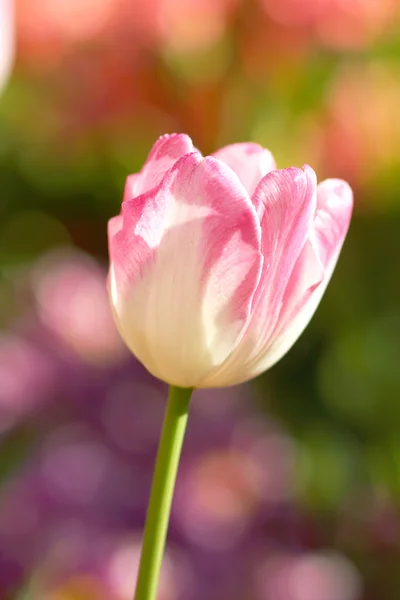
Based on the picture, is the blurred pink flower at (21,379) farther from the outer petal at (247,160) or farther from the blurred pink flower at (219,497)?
the outer petal at (247,160)

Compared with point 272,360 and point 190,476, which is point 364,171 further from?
point 272,360

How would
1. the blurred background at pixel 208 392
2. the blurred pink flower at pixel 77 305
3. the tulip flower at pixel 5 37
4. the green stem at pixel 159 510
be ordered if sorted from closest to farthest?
the green stem at pixel 159 510 < the tulip flower at pixel 5 37 < the blurred background at pixel 208 392 < the blurred pink flower at pixel 77 305

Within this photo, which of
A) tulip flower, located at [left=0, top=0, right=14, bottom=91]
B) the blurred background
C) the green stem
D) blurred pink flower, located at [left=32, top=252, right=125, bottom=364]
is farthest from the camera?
blurred pink flower, located at [left=32, top=252, right=125, bottom=364]

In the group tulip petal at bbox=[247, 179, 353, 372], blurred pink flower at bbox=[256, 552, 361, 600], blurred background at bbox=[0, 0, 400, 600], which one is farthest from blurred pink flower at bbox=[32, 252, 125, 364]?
tulip petal at bbox=[247, 179, 353, 372]

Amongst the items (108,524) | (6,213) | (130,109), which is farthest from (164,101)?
(108,524)

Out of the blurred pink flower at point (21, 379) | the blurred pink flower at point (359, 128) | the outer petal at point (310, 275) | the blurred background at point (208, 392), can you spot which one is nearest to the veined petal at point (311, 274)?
the outer petal at point (310, 275)

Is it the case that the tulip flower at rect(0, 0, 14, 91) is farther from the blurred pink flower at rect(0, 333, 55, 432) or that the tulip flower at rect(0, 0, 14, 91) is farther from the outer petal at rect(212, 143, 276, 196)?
the blurred pink flower at rect(0, 333, 55, 432)
